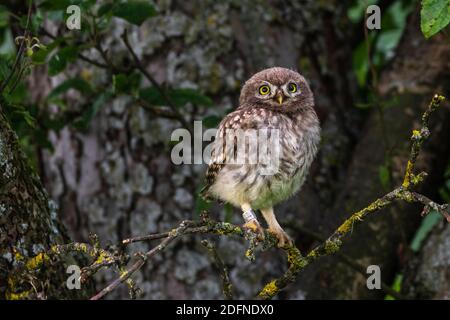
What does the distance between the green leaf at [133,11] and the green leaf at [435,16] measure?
1.40 m

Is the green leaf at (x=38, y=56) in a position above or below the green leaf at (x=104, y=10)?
below

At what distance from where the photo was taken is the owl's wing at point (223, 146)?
3550mm

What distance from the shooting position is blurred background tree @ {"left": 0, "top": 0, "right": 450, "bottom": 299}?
13.8 feet

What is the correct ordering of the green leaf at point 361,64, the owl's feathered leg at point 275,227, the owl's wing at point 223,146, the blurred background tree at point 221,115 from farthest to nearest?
the green leaf at point 361,64, the blurred background tree at point 221,115, the owl's feathered leg at point 275,227, the owl's wing at point 223,146

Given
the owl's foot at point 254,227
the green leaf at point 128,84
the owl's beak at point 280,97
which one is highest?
the green leaf at point 128,84

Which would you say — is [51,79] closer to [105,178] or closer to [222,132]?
[105,178]

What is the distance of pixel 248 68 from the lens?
4.60m

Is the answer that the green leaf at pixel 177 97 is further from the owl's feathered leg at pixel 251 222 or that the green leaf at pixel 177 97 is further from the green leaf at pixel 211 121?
the owl's feathered leg at pixel 251 222

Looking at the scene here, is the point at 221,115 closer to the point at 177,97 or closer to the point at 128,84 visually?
the point at 177,97

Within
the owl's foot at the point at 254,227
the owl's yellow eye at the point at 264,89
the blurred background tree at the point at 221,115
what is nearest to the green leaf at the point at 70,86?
the blurred background tree at the point at 221,115

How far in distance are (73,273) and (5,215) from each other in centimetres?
40

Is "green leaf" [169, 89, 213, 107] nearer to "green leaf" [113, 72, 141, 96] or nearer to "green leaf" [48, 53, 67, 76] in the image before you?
"green leaf" [113, 72, 141, 96]

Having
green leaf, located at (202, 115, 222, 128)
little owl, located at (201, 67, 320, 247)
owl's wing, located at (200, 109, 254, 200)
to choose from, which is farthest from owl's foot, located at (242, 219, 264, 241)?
green leaf, located at (202, 115, 222, 128)
